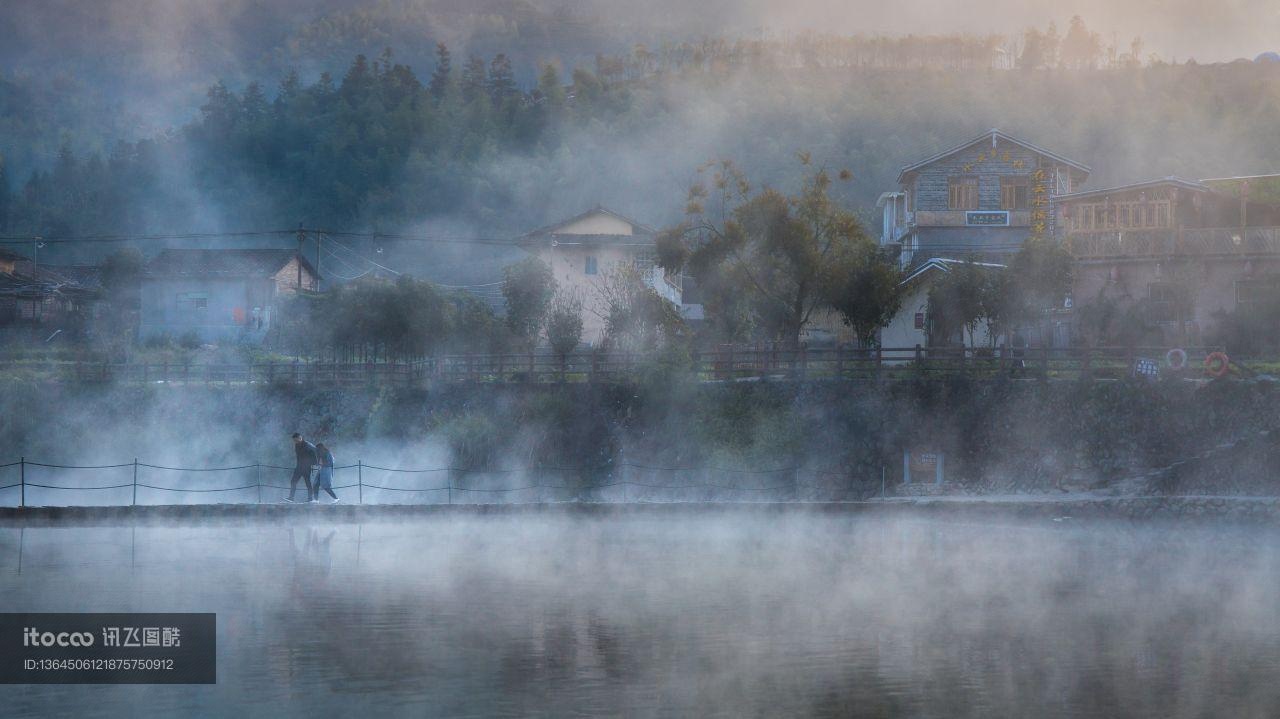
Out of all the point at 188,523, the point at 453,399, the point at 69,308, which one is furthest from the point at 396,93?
the point at 188,523

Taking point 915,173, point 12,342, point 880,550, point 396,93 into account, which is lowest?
point 880,550

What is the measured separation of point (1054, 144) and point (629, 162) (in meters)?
42.3

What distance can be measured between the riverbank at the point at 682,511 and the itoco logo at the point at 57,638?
453 inches

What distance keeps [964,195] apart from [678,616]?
37.7 m

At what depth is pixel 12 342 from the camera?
206 feet

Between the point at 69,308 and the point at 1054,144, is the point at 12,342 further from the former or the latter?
the point at 1054,144

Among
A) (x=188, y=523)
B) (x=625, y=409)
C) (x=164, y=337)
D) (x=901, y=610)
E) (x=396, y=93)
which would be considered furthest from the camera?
(x=396, y=93)

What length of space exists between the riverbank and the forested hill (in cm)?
7533

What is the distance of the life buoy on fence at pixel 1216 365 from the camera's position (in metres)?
32.5

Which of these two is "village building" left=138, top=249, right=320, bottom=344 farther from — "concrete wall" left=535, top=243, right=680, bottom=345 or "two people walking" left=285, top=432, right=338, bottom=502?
"two people walking" left=285, top=432, right=338, bottom=502

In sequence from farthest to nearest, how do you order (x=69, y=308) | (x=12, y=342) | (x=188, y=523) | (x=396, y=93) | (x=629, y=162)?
(x=396, y=93), (x=629, y=162), (x=69, y=308), (x=12, y=342), (x=188, y=523)

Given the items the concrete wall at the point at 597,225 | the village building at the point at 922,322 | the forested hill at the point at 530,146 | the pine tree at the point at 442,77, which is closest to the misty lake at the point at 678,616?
the village building at the point at 922,322

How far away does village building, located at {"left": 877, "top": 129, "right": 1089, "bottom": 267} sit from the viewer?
160 ft

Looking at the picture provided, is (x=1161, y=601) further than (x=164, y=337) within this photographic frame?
No
